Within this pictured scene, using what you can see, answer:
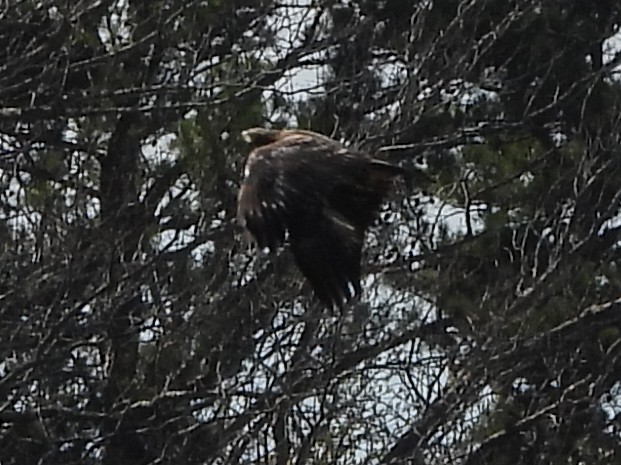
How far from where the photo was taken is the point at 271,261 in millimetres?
10797

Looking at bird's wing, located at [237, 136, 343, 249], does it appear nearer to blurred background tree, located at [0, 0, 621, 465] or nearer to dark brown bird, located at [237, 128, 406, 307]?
dark brown bird, located at [237, 128, 406, 307]

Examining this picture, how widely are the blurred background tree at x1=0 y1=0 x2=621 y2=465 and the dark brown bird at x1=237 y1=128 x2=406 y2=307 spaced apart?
7.03 feet

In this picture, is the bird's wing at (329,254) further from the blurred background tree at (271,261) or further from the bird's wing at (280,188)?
the blurred background tree at (271,261)

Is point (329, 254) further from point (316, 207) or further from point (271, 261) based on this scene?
point (271, 261)

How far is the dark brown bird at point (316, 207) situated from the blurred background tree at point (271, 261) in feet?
7.03

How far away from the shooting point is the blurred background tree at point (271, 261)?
1088 cm

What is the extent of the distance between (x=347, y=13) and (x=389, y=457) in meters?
2.41

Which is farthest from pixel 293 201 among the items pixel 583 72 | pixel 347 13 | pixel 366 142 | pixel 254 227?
pixel 583 72

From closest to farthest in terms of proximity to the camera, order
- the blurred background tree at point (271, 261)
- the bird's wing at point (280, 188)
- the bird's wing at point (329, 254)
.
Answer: the bird's wing at point (280, 188) → the bird's wing at point (329, 254) → the blurred background tree at point (271, 261)

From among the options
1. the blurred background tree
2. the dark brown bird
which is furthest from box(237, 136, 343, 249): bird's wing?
the blurred background tree

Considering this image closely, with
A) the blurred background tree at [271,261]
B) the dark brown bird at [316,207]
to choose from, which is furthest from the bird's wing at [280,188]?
the blurred background tree at [271,261]

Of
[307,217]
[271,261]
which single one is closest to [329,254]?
[307,217]

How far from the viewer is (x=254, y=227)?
25.5ft

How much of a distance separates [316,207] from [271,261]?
9.41ft
